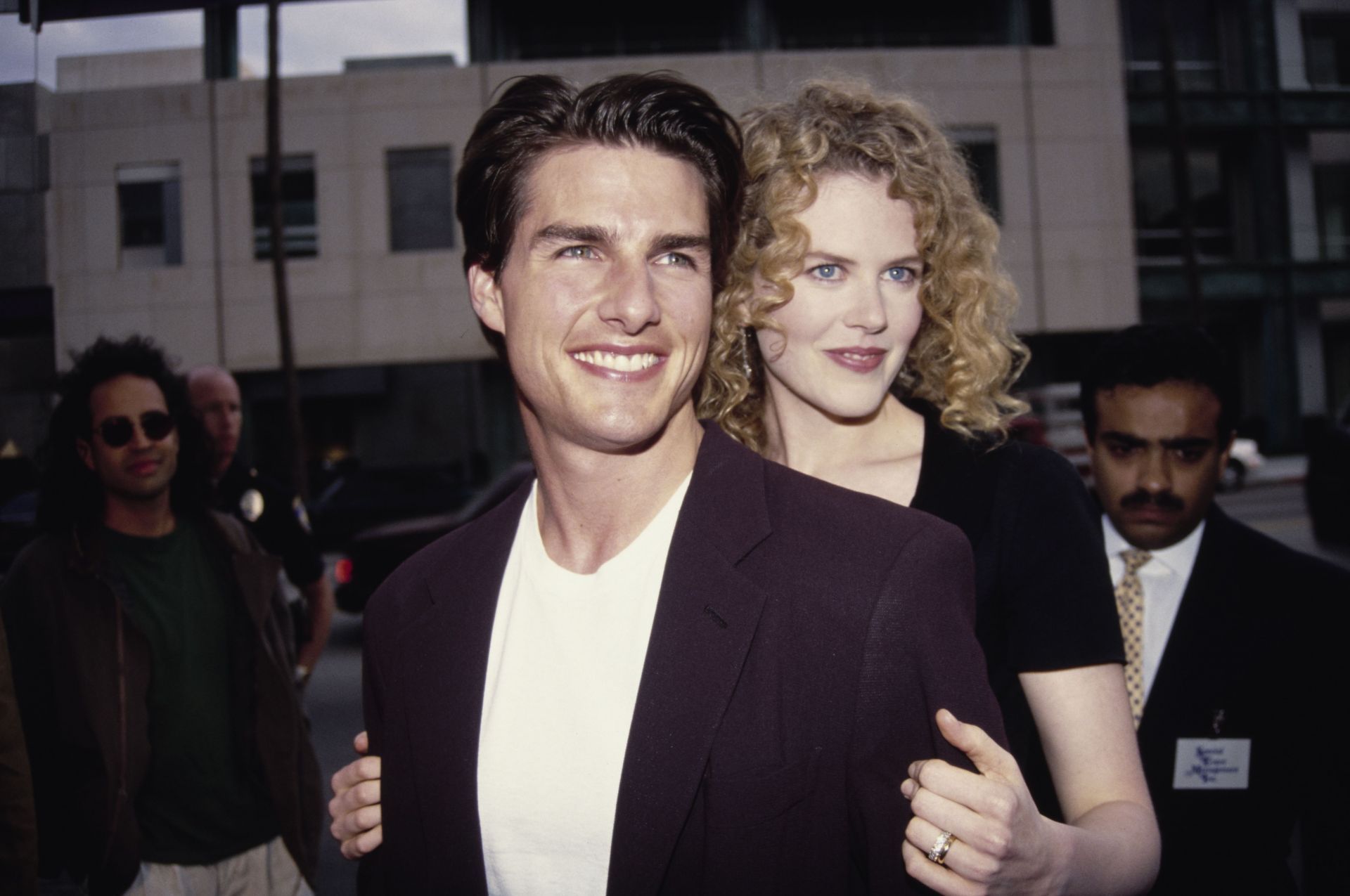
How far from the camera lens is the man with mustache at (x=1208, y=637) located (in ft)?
6.98

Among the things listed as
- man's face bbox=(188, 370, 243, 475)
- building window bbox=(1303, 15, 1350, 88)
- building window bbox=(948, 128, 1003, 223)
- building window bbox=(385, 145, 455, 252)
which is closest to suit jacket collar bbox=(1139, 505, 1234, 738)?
man's face bbox=(188, 370, 243, 475)

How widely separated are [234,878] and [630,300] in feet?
8.28

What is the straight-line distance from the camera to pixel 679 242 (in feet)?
5.79

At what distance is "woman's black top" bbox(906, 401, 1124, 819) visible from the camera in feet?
5.59

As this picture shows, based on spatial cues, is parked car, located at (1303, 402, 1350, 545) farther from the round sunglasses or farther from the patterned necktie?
the round sunglasses

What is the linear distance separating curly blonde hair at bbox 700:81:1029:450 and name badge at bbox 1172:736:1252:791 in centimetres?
80

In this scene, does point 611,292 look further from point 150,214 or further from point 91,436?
point 150,214

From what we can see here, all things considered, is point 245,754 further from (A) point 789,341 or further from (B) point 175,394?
(A) point 789,341

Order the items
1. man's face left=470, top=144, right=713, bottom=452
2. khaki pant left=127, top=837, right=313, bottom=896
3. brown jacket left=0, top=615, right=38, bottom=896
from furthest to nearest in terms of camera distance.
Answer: khaki pant left=127, top=837, right=313, bottom=896
brown jacket left=0, top=615, right=38, bottom=896
man's face left=470, top=144, right=713, bottom=452

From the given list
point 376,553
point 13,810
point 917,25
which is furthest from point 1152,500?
point 917,25

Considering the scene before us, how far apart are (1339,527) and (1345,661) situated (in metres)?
9.38

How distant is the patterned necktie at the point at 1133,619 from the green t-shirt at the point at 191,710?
103 inches

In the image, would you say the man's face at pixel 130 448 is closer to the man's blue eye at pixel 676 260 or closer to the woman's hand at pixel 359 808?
the woman's hand at pixel 359 808

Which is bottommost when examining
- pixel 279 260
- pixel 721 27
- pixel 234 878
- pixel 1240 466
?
pixel 234 878
